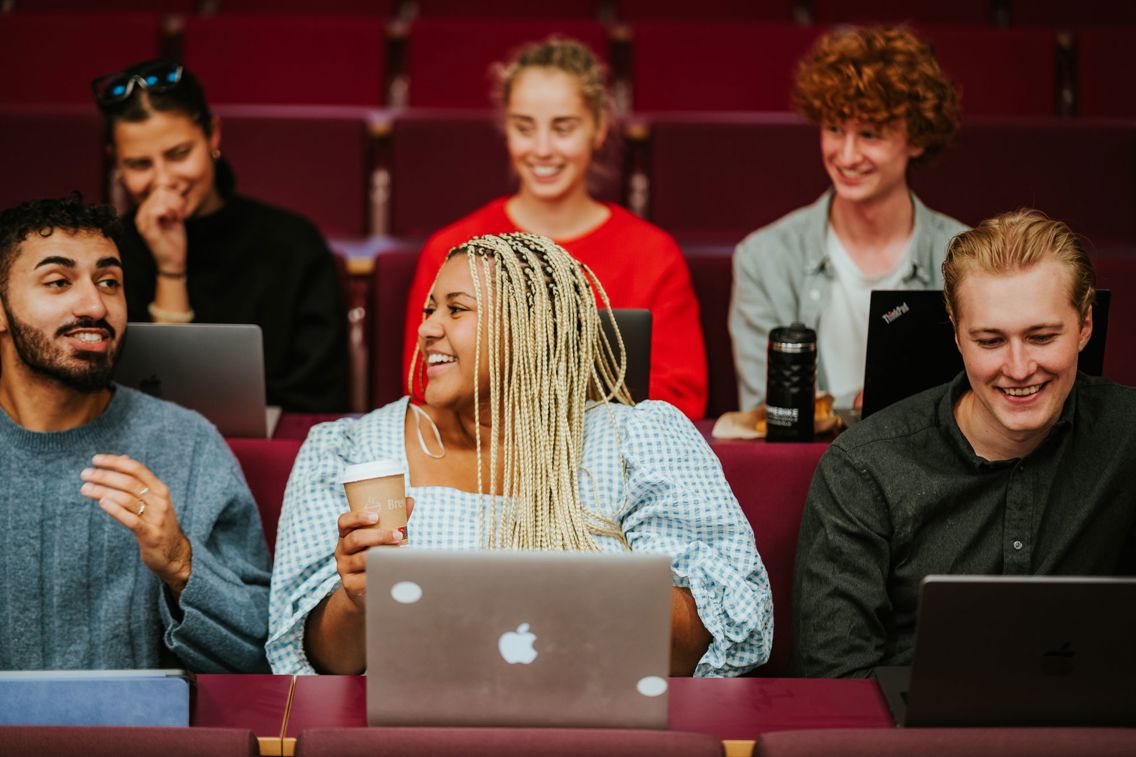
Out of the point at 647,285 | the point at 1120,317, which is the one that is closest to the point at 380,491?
the point at 647,285

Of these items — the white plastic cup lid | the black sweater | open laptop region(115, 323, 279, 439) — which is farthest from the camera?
the black sweater

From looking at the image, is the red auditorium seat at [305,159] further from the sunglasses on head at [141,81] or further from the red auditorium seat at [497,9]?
the red auditorium seat at [497,9]

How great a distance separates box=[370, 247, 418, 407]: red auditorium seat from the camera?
2.03 metres

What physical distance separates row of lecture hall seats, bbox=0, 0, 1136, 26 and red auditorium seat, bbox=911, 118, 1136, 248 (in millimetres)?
562

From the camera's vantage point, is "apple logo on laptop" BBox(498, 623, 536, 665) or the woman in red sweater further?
the woman in red sweater

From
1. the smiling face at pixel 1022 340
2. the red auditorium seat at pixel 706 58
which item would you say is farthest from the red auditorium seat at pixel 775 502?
the red auditorium seat at pixel 706 58

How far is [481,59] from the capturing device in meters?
2.74

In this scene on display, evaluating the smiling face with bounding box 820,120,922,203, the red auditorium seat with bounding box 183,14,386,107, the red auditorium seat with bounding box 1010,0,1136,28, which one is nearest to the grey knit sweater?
the smiling face with bounding box 820,120,922,203

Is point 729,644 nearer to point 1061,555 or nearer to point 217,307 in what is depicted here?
point 1061,555

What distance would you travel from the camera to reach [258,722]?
3.33ft

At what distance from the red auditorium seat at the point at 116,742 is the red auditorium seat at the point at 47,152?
5.35 feet

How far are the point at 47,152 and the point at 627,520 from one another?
155 centimetres

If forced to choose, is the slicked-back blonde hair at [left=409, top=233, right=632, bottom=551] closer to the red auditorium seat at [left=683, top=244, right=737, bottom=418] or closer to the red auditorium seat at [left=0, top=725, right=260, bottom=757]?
the red auditorium seat at [left=0, top=725, right=260, bottom=757]

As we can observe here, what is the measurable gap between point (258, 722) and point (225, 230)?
120 cm
